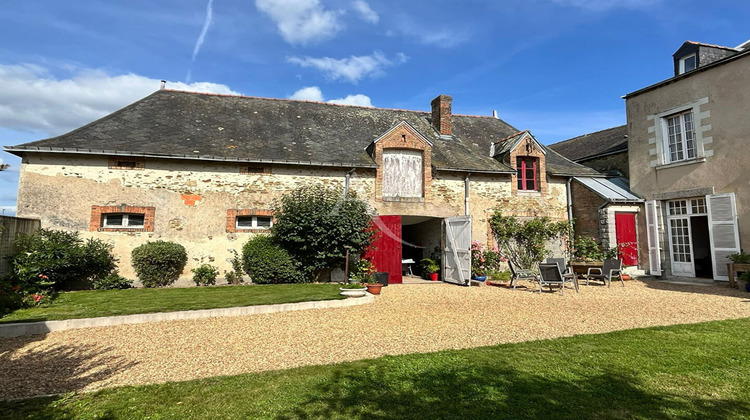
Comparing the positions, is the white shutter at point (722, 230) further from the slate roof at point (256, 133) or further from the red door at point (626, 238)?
the slate roof at point (256, 133)

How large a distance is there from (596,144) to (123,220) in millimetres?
18456

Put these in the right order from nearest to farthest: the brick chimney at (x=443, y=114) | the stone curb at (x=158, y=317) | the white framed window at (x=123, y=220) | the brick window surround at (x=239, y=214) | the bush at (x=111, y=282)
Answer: the stone curb at (x=158, y=317)
the bush at (x=111, y=282)
the white framed window at (x=123, y=220)
the brick window surround at (x=239, y=214)
the brick chimney at (x=443, y=114)

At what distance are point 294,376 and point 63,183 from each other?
978 cm

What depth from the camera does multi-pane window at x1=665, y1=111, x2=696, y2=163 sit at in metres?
11.1

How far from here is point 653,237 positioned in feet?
38.7

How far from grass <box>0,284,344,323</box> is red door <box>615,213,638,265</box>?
924 centimetres

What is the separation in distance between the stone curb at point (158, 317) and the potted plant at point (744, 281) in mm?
8987

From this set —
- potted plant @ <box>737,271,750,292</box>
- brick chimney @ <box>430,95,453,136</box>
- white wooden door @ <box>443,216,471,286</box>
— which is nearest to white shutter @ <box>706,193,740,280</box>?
potted plant @ <box>737,271,750,292</box>

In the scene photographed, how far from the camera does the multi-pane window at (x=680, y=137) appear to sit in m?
11.1

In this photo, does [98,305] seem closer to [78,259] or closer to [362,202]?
[78,259]

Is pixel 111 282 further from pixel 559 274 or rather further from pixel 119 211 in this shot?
pixel 559 274

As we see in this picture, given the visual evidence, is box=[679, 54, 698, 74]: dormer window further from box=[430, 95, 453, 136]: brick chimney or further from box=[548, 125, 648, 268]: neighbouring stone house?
box=[430, 95, 453, 136]: brick chimney

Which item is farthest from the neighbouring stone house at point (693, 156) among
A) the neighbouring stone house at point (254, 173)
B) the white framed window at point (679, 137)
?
the neighbouring stone house at point (254, 173)

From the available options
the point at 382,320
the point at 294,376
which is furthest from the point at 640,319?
the point at 294,376
